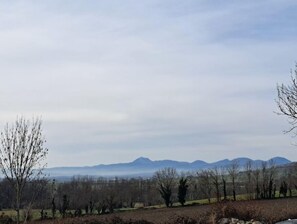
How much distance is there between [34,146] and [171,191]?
66.2m

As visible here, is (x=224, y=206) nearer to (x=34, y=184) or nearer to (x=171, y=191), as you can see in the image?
(x=34, y=184)

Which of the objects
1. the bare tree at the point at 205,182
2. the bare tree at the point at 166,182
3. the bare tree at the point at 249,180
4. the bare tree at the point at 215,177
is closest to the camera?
the bare tree at the point at 166,182

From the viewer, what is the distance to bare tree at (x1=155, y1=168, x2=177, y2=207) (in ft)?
269

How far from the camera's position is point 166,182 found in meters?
93.8

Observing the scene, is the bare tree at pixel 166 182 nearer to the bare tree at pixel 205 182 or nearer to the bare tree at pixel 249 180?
the bare tree at pixel 205 182

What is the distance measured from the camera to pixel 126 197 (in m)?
89.6

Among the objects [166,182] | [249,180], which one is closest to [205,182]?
[166,182]

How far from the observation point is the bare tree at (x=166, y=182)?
8209 cm

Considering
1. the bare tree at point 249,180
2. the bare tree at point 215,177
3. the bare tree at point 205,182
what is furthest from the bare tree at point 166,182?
A: the bare tree at point 249,180

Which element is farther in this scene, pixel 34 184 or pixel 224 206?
pixel 224 206

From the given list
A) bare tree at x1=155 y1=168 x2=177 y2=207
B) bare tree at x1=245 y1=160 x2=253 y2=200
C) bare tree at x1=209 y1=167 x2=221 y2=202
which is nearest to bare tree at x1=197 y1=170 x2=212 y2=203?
bare tree at x1=209 y1=167 x2=221 y2=202

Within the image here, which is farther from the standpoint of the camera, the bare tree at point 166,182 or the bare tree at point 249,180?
the bare tree at point 249,180

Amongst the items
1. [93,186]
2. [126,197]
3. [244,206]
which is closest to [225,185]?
[126,197]

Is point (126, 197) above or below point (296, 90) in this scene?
below
